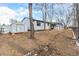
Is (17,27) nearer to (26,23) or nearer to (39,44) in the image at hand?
(26,23)

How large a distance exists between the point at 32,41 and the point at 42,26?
0.47 ft

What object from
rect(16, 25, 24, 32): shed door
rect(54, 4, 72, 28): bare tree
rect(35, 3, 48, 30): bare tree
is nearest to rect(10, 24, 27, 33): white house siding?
rect(16, 25, 24, 32): shed door

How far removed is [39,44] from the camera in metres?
1.04

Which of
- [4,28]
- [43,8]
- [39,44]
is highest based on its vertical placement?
[43,8]

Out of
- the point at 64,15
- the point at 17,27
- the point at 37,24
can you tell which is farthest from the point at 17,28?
the point at 64,15

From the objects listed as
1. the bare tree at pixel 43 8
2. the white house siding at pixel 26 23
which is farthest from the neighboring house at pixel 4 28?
the bare tree at pixel 43 8

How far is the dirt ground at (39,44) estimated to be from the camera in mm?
1032

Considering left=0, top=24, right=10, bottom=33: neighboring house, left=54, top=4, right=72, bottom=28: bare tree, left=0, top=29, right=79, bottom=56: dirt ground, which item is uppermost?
left=54, top=4, right=72, bottom=28: bare tree

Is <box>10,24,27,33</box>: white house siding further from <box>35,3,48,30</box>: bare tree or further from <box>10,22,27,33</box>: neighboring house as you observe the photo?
<box>35,3,48,30</box>: bare tree

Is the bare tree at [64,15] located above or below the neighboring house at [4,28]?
above

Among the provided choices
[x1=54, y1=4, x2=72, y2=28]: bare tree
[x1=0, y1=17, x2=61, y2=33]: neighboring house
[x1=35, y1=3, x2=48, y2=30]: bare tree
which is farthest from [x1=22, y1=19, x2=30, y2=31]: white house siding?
[x1=54, y1=4, x2=72, y2=28]: bare tree

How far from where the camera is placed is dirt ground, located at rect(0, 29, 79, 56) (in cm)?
103

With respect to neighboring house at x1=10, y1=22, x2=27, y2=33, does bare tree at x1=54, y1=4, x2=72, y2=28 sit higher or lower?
higher

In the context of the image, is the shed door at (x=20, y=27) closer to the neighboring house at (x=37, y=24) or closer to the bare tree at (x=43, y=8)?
the neighboring house at (x=37, y=24)
